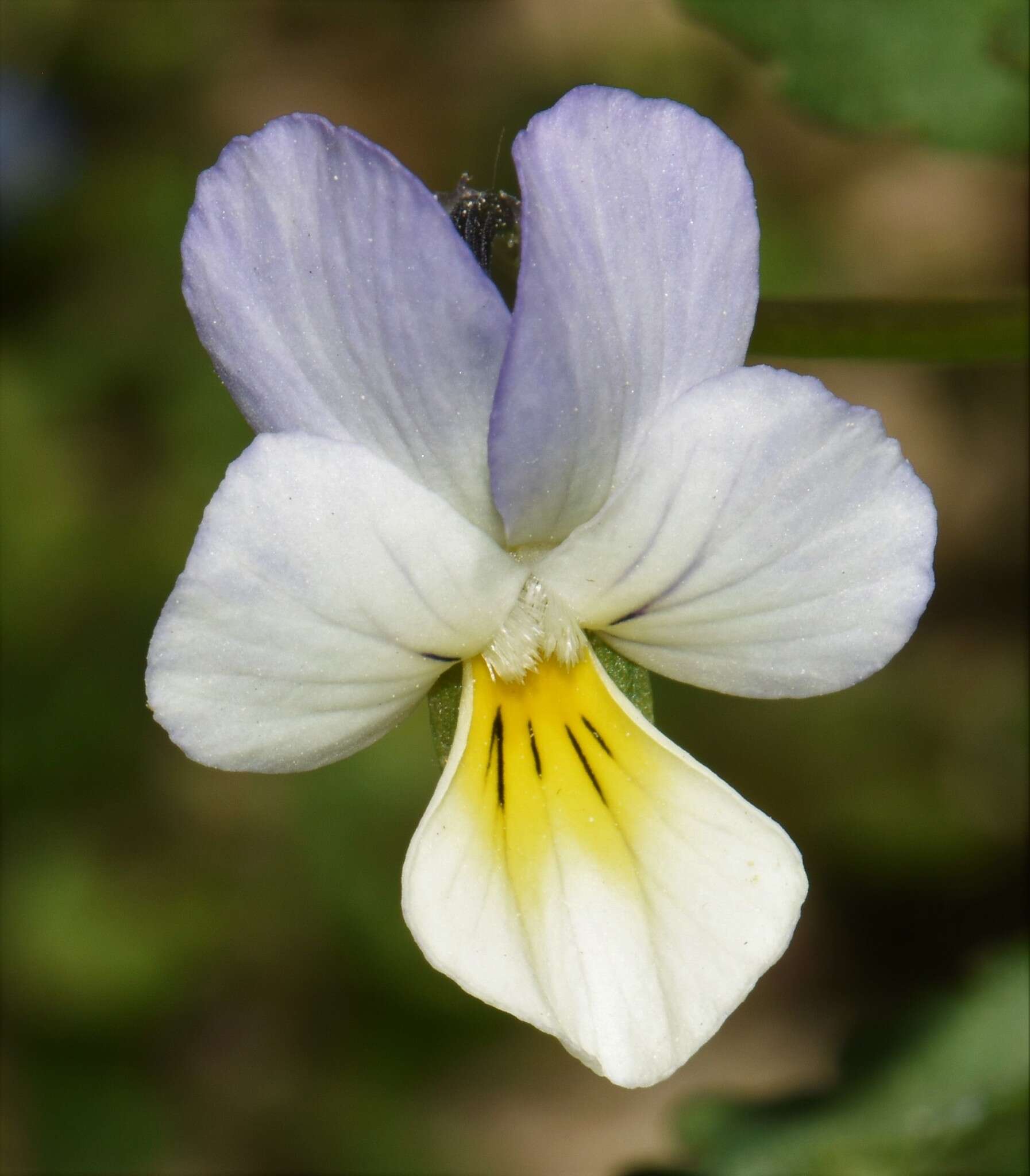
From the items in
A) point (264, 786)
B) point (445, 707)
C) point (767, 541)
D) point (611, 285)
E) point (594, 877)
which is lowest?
point (264, 786)

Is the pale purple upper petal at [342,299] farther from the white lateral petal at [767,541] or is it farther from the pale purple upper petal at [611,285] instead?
the white lateral petal at [767,541]

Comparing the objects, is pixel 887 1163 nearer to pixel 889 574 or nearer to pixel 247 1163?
pixel 889 574

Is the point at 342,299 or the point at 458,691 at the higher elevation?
the point at 342,299

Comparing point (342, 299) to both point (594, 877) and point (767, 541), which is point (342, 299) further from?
point (594, 877)

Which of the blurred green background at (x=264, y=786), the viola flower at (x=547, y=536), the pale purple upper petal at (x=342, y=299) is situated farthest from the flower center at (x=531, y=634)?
the blurred green background at (x=264, y=786)

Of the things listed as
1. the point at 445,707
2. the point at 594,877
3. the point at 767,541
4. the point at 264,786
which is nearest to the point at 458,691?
the point at 445,707
